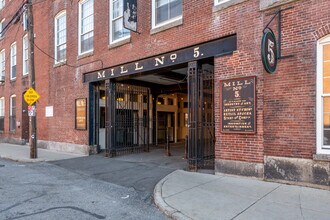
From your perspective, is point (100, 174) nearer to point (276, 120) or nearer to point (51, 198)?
point (51, 198)

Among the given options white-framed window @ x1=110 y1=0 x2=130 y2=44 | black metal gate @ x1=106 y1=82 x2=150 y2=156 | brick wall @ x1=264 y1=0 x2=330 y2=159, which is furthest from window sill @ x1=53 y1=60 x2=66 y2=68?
brick wall @ x1=264 y1=0 x2=330 y2=159

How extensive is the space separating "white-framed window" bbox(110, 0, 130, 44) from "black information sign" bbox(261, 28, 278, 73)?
6748mm

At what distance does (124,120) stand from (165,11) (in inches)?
213

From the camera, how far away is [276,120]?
700 centimetres

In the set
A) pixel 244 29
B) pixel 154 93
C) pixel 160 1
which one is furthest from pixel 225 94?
pixel 154 93

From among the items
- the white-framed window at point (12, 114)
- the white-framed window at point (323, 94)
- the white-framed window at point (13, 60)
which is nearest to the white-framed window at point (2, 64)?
the white-framed window at point (13, 60)

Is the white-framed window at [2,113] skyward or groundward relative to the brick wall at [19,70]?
groundward

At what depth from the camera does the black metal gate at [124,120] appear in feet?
39.8

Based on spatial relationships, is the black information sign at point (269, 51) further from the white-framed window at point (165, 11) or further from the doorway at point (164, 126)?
the doorway at point (164, 126)

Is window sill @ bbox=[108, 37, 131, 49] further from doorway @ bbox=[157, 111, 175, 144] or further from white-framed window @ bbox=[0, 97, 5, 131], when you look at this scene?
white-framed window @ bbox=[0, 97, 5, 131]

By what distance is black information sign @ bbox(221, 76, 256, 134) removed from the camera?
7344mm

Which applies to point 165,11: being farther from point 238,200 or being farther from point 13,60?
point 13,60

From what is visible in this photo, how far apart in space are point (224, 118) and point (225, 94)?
2.26 feet

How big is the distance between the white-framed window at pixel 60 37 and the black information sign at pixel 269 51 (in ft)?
37.8
